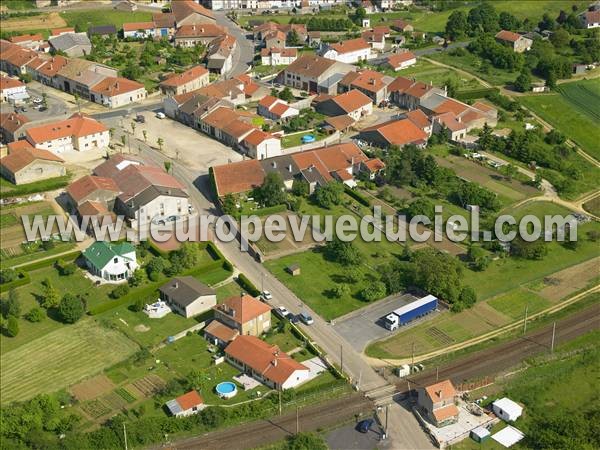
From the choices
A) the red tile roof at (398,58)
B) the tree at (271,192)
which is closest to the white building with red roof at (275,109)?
the tree at (271,192)

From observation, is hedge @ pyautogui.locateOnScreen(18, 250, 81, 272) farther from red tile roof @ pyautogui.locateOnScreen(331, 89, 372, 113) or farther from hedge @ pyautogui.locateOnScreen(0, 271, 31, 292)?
red tile roof @ pyautogui.locateOnScreen(331, 89, 372, 113)

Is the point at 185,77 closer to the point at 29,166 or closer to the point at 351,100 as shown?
the point at 351,100

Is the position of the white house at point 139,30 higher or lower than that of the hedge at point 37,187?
higher

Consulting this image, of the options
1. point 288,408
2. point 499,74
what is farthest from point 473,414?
point 499,74

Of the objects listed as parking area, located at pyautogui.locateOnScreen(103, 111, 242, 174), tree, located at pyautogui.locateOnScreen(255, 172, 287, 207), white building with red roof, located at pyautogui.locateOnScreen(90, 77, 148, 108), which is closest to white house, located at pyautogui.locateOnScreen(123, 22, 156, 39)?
white building with red roof, located at pyautogui.locateOnScreen(90, 77, 148, 108)

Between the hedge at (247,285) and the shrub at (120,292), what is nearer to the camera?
the shrub at (120,292)

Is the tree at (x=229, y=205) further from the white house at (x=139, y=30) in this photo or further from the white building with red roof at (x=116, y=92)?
the white house at (x=139, y=30)
